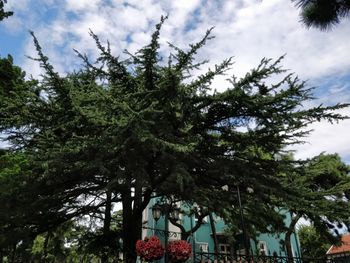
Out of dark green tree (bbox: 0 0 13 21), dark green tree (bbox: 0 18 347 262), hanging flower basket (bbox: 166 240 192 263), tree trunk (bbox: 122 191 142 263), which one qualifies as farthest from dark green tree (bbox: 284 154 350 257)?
dark green tree (bbox: 0 0 13 21)

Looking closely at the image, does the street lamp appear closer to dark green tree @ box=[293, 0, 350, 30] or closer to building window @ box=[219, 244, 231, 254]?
dark green tree @ box=[293, 0, 350, 30]

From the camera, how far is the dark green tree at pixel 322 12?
718cm

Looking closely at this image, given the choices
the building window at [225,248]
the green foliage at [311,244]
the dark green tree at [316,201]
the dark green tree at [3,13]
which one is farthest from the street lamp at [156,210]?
the green foliage at [311,244]

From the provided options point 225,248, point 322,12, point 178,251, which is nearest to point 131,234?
point 178,251

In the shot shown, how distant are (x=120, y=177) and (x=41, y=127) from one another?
3.53 metres

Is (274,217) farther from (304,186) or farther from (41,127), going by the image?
(41,127)

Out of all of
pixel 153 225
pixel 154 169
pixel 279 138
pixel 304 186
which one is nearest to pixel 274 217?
pixel 304 186

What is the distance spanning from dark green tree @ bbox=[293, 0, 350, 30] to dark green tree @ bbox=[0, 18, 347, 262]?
1.87 metres

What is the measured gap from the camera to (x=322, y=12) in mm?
7309

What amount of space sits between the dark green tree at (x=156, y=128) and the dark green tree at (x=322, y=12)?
6.14ft

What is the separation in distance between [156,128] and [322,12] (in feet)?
16.0

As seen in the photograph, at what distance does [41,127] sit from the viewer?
10398 mm

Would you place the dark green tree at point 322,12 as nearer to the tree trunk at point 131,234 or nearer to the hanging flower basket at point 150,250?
the hanging flower basket at point 150,250

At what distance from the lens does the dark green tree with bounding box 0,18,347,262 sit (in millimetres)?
8648
